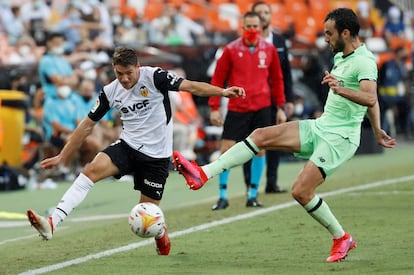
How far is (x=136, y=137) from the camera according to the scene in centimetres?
961

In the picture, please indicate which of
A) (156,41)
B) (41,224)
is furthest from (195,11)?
(41,224)

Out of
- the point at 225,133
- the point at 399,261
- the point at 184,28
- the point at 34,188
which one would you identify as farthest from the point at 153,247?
the point at 184,28

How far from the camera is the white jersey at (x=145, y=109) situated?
31.1ft

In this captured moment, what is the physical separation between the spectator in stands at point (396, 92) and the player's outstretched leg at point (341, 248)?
53.5ft

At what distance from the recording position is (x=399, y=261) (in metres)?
8.81

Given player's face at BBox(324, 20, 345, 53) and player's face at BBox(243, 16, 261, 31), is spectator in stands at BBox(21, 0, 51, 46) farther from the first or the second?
player's face at BBox(324, 20, 345, 53)

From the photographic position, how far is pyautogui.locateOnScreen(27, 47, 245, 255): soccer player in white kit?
30.8ft

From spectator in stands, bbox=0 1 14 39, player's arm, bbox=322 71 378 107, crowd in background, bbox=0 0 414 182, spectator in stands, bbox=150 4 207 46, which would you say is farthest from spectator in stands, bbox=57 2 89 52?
player's arm, bbox=322 71 378 107

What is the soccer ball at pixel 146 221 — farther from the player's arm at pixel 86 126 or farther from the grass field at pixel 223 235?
the player's arm at pixel 86 126

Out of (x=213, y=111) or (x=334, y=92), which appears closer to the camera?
(x=334, y=92)

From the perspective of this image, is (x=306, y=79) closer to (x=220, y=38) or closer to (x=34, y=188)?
(x=220, y=38)

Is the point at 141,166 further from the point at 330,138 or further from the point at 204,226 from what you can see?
the point at 204,226

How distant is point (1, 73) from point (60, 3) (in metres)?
4.09

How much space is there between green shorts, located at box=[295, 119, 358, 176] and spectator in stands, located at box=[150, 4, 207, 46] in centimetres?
1452
